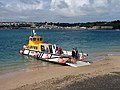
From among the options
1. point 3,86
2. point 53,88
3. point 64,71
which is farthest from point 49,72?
point 53,88

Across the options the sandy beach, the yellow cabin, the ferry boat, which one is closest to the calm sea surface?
the ferry boat

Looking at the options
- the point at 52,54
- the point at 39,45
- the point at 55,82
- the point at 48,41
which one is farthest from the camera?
the point at 48,41

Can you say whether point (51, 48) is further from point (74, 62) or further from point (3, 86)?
point (3, 86)

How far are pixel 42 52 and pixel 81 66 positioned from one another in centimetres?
769

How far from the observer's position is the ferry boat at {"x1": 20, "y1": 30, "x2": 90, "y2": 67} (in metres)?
30.9

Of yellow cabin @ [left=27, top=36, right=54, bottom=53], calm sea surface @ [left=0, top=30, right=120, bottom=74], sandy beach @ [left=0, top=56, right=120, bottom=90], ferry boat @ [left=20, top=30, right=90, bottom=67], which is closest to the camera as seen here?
sandy beach @ [left=0, top=56, right=120, bottom=90]

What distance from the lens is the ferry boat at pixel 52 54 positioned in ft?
101

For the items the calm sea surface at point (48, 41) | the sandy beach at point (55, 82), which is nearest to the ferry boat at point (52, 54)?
the calm sea surface at point (48, 41)

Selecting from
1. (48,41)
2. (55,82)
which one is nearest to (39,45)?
(55,82)

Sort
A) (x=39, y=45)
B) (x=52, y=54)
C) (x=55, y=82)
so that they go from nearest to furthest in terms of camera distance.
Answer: (x=55, y=82)
(x=52, y=54)
(x=39, y=45)

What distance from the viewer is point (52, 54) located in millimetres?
33844

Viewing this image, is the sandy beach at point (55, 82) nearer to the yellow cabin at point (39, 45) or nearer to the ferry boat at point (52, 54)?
the ferry boat at point (52, 54)

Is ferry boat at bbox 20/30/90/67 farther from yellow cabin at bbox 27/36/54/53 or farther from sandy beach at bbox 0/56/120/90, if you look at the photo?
sandy beach at bbox 0/56/120/90

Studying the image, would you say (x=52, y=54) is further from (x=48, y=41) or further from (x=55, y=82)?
(x=48, y=41)
